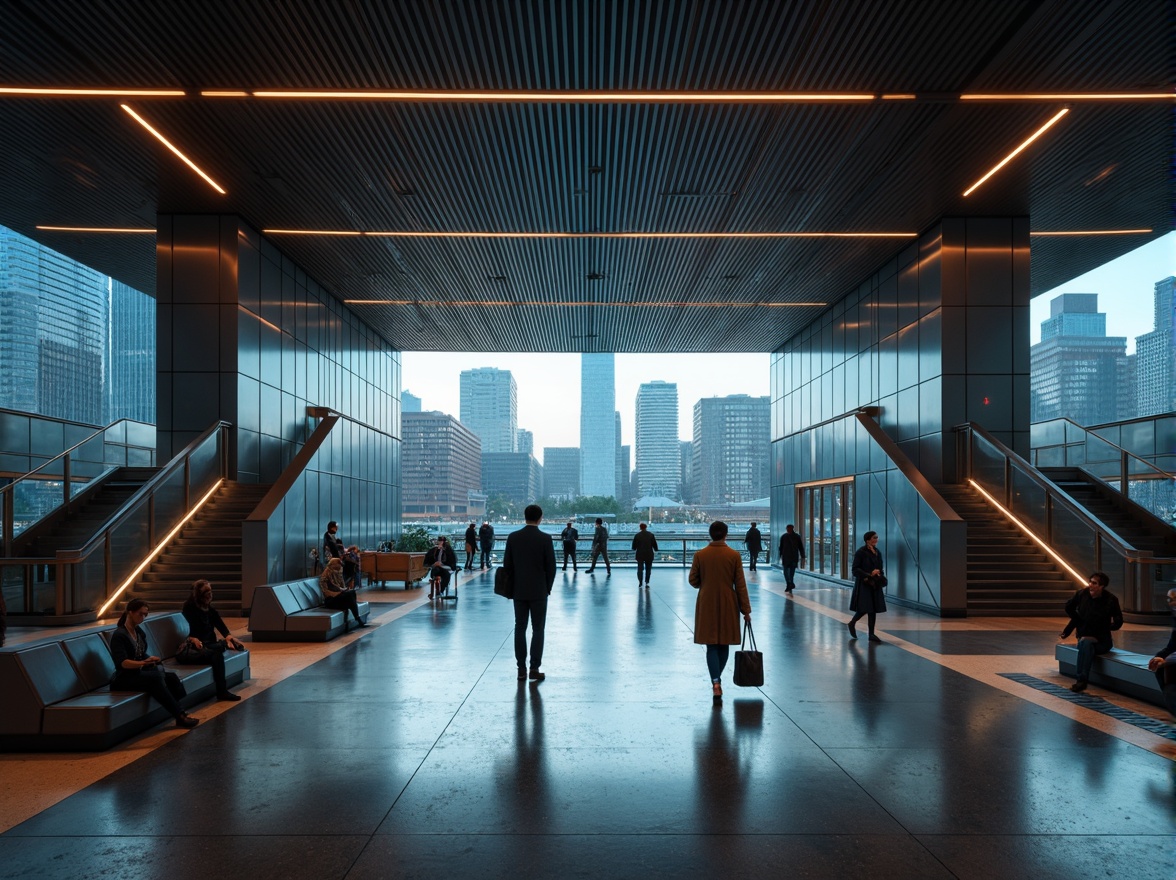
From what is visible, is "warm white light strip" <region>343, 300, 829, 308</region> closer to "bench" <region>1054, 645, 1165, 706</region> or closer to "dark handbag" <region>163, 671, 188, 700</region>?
"bench" <region>1054, 645, 1165, 706</region>

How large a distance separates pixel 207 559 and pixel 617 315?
14.2 m

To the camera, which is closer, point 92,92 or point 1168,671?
point 1168,671

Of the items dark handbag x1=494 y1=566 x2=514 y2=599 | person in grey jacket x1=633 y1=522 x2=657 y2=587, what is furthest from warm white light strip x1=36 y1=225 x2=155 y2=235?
dark handbag x1=494 y1=566 x2=514 y2=599

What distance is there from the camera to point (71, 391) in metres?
43.0

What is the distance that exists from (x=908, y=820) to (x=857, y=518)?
52.8ft

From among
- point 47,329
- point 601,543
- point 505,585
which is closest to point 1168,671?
point 505,585

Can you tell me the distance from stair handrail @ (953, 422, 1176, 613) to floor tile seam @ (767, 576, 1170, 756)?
4.30 m

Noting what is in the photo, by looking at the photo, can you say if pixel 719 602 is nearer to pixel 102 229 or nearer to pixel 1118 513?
pixel 1118 513

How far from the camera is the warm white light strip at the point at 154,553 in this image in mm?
12962

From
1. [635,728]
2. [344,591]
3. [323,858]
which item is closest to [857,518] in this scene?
[344,591]

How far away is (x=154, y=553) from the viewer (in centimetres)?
1437

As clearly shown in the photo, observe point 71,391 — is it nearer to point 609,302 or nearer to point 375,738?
point 609,302

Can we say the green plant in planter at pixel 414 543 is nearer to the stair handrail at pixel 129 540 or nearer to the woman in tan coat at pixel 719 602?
the stair handrail at pixel 129 540

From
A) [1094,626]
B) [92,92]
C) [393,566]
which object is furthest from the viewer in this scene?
[393,566]
